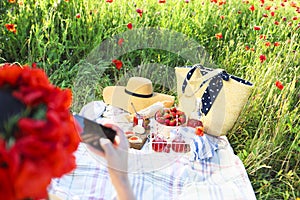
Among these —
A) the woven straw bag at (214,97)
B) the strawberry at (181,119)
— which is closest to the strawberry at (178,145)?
the strawberry at (181,119)

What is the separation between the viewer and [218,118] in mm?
2355

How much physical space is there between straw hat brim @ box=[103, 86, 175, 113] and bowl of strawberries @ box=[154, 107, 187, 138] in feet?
0.61

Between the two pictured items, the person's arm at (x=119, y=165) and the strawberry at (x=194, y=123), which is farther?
the strawberry at (x=194, y=123)

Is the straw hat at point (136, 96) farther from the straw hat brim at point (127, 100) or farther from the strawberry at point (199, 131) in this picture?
the strawberry at point (199, 131)

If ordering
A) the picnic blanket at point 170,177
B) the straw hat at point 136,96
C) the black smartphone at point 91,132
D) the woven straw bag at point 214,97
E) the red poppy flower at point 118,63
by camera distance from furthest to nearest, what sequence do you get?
the red poppy flower at point 118,63, the straw hat at point 136,96, the woven straw bag at point 214,97, the picnic blanket at point 170,177, the black smartphone at point 91,132

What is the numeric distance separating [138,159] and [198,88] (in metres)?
0.63

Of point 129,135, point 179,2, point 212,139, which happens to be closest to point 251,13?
point 179,2

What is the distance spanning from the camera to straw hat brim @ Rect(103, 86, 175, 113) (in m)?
2.50

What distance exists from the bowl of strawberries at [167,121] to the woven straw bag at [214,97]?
0.48ft

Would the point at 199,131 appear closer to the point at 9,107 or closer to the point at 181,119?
the point at 181,119

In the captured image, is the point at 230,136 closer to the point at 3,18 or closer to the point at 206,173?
the point at 206,173

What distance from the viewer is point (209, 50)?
3141 millimetres

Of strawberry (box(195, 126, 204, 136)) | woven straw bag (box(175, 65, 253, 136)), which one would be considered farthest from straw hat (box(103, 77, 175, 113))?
strawberry (box(195, 126, 204, 136))

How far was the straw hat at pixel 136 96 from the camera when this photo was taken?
2492 millimetres
